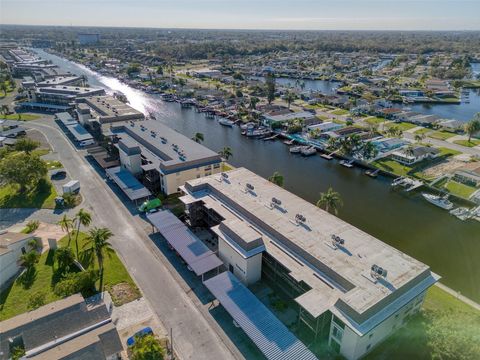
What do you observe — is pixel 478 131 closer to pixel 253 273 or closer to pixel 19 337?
pixel 253 273

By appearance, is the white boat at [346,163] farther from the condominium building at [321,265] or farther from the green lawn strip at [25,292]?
the green lawn strip at [25,292]

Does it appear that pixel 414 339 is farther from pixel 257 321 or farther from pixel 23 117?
pixel 23 117

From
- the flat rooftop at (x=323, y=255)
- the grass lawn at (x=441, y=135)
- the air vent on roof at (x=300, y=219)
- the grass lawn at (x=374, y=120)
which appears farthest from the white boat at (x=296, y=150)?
the air vent on roof at (x=300, y=219)

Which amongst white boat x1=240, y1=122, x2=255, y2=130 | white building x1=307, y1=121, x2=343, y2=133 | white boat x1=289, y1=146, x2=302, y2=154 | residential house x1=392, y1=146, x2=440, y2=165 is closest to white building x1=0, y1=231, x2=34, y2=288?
white boat x1=289, y1=146, x2=302, y2=154

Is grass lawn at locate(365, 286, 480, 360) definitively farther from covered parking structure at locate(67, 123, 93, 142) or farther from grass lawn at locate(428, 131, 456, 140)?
covered parking structure at locate(67, 123, 93, 142)

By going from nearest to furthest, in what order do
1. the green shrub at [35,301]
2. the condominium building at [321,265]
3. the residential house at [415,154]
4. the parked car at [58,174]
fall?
the condominium building at [321,265] < the green shrub at [35,301] < the parked car at [58,174] < the residential house at [415,154]
